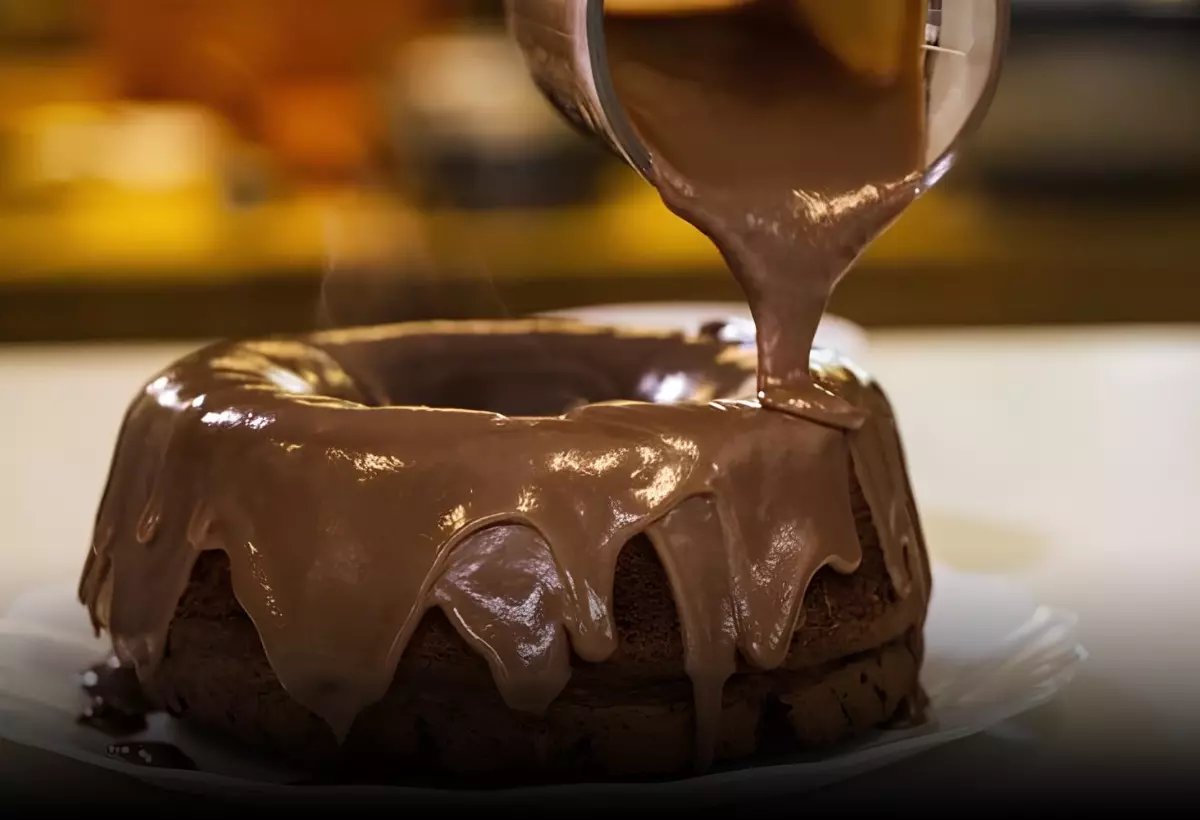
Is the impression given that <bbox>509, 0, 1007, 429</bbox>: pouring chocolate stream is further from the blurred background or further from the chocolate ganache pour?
the blurred background

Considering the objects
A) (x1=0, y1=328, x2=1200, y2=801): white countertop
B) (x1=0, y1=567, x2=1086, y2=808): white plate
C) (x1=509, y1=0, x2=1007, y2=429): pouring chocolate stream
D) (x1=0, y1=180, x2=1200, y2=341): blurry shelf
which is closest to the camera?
(x1=0, y1=567, x2=1086, y2=808): white plate

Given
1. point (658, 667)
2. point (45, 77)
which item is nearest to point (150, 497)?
point (658, 667)

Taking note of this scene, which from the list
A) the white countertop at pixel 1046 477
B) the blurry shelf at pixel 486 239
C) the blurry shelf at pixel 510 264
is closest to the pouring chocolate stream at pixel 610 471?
the white countertop at pixel 1046 477

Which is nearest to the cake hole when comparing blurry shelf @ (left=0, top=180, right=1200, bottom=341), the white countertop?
the white countertop

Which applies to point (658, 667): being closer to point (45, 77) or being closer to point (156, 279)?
point (156, 279)

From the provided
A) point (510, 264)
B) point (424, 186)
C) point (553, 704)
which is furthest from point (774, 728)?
point (424, 186)

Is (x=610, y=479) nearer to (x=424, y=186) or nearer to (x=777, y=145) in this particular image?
(x=777, y=145)

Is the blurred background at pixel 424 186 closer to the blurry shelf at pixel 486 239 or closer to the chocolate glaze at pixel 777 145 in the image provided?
the blurry shelf at pixel 486 239
